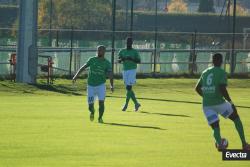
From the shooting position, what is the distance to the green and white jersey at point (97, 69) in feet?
80.3

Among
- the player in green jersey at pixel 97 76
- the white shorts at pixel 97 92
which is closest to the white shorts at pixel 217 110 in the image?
the player in green jersey at pixel 97 76

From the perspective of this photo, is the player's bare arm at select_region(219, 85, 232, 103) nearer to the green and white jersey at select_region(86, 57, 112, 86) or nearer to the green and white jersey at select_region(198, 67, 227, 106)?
the green and white jersey at select_region(198, 67, 227, 106)

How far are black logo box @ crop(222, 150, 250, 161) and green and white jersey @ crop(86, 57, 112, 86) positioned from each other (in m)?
7.59

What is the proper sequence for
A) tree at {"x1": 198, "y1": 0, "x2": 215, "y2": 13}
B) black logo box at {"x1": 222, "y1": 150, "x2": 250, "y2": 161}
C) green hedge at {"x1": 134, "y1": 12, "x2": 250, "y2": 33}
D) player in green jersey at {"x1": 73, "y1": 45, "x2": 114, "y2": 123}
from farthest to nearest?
tree at {"x1": 198, "y1": 0, "x2": 215, "y2": 13}, green hedge at {"x1": 134, "y1": 12, "x2": 250, "y2": 33}, player in green jersey at {"x1": 73, "y1": 45, "x2": 114, "y2": 123}, black logo box at {"x1": 222, "y1": 150, "x2": 250, "y2": 161}

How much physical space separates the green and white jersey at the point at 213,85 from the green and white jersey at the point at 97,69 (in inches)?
265

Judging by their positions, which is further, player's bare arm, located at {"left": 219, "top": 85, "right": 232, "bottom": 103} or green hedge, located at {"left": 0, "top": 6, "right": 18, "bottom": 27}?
green hedge, located at {"left": 0, "top": 6, "right": 18, "bottom": 27}

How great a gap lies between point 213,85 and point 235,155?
1.57 m

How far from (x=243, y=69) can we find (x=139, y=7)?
5703 cm

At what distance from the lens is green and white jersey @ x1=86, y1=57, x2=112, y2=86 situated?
24.5 metres

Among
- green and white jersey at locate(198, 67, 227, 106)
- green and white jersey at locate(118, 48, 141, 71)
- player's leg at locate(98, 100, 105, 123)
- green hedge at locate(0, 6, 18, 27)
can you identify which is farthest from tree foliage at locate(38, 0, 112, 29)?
green and white jersey at locate(198, 67, 227, 106)

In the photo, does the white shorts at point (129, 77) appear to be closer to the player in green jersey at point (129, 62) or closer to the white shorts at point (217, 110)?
the player in green jersey at point (129, 62)

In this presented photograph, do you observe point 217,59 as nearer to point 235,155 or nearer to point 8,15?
point 235,155

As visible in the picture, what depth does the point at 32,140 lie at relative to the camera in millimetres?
19781

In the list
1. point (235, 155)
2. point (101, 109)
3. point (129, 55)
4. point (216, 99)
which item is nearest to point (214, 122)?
point (216, 99)
